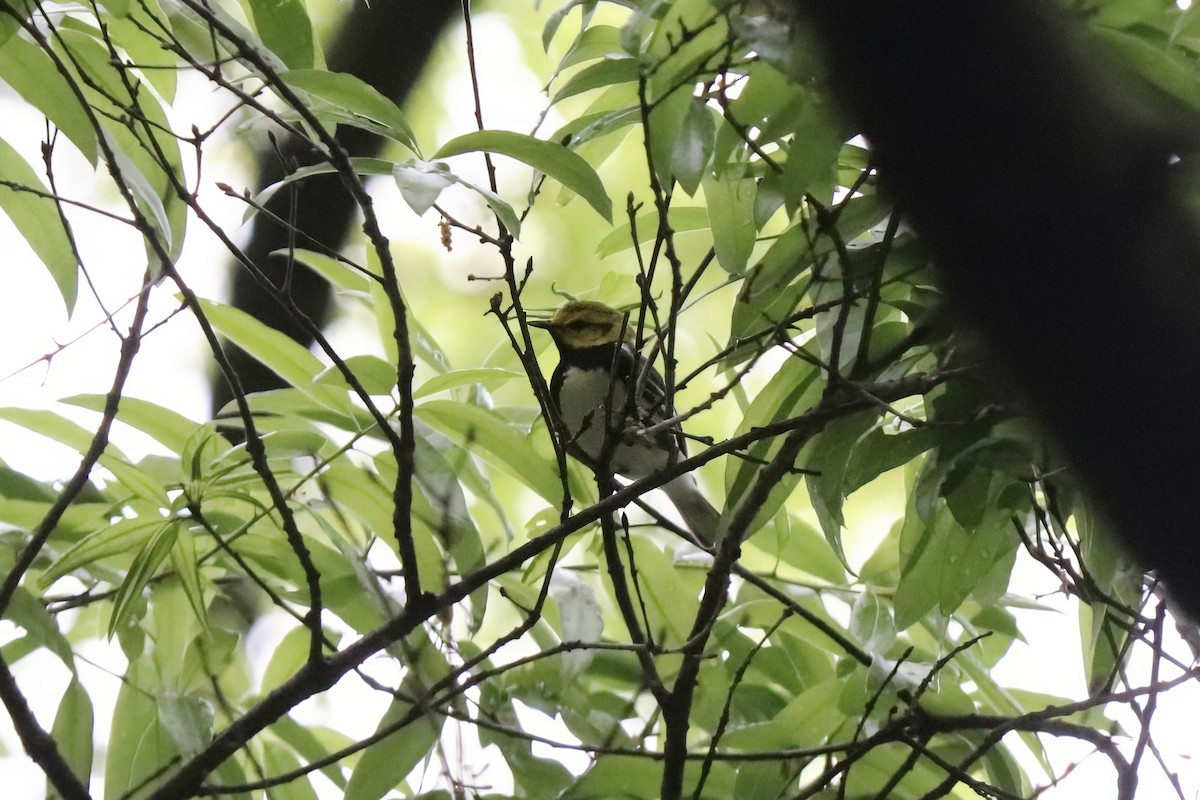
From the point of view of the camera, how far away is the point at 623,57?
879 mm

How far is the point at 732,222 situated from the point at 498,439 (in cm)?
36

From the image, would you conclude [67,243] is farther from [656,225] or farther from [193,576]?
[656,225]

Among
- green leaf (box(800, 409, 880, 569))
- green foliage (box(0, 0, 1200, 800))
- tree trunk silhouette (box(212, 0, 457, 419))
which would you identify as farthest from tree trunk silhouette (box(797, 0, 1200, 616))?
tree trunk silhouette (box(212, 0, 457, 419))

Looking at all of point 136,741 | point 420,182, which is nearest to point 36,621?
point 136,741

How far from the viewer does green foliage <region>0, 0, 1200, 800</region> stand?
862 mm

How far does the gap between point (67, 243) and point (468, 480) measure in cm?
47

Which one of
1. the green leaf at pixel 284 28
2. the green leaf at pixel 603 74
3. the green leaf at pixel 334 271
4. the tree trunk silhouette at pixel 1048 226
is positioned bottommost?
the tree trunk silhouette at pixel 1048 226

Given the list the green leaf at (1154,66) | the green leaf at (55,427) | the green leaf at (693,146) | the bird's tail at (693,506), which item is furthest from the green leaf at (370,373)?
the bird's tail at (693,506)

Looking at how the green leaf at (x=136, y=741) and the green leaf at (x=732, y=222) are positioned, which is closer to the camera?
the green leaf at (x=732, y=222)

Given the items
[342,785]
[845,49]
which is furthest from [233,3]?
[845,49]

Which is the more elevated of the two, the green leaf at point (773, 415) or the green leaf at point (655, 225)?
the green leaf at point (655, 225)

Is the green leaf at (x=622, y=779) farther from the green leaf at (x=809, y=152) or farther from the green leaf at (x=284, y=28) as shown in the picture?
the green leaf at (x=284, y=28)

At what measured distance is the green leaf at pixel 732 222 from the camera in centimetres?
93

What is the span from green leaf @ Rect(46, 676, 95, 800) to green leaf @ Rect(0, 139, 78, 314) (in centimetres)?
38
